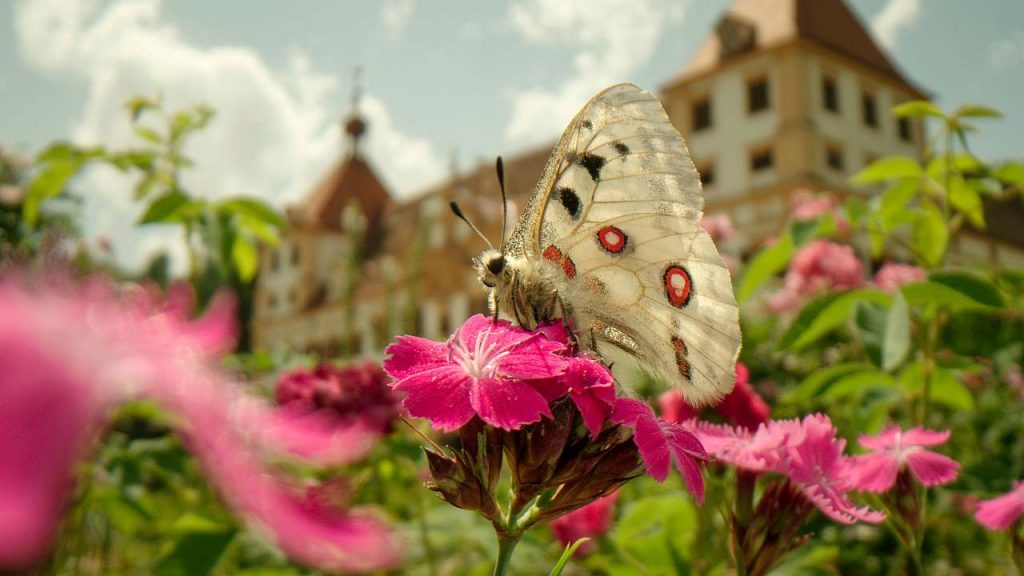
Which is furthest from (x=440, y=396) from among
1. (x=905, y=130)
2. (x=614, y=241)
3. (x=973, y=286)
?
(x=905, y=130)

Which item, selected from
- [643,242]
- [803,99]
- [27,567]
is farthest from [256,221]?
[803,99]

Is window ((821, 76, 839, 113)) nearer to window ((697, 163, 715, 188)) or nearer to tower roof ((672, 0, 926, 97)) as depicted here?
tower roof ((672, 0, 926, 97))

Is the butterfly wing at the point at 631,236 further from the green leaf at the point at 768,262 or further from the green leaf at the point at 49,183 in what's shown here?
the green leaf at the point at 49,183

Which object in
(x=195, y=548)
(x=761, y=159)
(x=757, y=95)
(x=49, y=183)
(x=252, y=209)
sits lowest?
(x=195, y=548)

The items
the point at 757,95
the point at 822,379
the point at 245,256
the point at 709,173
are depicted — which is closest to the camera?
the point at 822,379

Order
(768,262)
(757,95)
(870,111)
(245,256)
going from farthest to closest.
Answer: (870,111) < (757,95) < (245,256) < (768,262)

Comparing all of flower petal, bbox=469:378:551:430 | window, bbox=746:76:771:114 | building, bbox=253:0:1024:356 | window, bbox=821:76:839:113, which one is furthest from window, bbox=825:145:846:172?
flower petal, bbox=469:378:551:430

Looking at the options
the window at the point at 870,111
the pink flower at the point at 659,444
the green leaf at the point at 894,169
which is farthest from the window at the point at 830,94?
the pink flower at the point at 659,444

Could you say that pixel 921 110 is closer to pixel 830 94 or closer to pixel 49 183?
pixel 49 183
